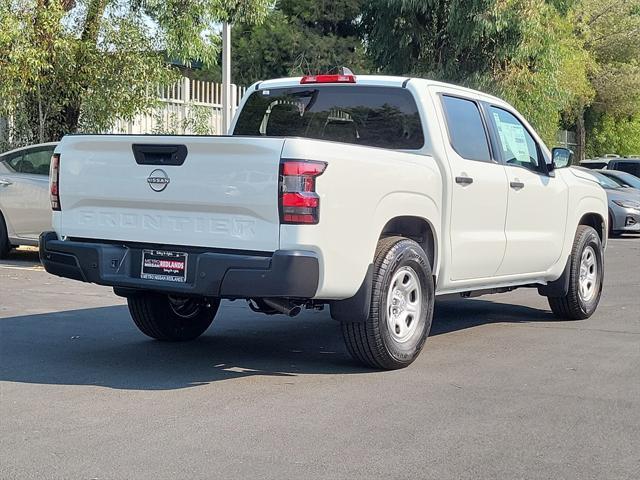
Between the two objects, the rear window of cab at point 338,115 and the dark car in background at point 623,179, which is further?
the dark car in background at point 623,179

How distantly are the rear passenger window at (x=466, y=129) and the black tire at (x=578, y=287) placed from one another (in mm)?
1796

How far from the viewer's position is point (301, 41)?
31.2 m

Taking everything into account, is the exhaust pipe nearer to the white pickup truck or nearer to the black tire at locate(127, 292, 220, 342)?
the white pickup truck

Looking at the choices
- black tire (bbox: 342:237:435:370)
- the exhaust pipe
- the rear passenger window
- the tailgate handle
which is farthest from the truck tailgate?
the rear passenger window

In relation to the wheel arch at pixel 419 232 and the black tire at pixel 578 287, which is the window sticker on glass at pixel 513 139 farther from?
the wheel arch at pixel 419 232

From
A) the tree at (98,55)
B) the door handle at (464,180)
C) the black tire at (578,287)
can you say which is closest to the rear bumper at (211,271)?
the door handle at (464,180)

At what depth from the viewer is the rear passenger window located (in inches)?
292

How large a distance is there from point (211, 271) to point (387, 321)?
124 centimetres

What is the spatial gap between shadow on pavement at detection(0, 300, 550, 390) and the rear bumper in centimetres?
62

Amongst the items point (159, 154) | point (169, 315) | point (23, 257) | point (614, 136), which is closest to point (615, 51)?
point (614, 136)

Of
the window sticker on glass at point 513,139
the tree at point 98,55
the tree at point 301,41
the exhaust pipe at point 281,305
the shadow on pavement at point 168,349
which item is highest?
the tree at point 301,41

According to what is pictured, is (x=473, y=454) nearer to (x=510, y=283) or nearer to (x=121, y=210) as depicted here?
(x=121, y=210)

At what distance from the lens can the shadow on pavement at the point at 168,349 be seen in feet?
21.0

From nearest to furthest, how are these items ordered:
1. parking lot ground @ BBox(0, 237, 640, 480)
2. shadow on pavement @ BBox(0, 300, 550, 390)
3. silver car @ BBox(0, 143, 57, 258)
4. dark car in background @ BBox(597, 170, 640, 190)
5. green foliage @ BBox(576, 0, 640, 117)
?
parking lot ground @ BBox(0, 237, 640, 480)
shadow on pavement @ BBox(0, 300, 550, 390)
silver car @ BBox(0, 143, 57, 258)
dark car in background @ BBox(597, 170, 640, 190)
green foliage @ BBox(576, 0, 640, 117)
